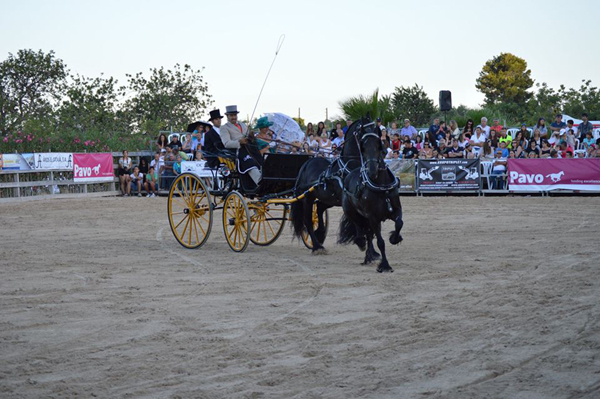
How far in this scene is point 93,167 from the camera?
26.3m

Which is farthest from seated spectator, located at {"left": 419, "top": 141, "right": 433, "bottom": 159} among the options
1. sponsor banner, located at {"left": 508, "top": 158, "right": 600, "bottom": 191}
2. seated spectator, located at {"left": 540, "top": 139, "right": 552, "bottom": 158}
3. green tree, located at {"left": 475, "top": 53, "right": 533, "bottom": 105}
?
green tree, located at {"left": 475, "top": 53, "right": 533, "bottom": 105}

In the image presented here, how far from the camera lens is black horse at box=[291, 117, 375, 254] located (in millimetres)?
10492

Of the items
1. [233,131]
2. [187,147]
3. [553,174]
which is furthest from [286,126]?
[187,147]

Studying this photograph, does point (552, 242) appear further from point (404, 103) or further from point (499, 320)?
point (404, 103)

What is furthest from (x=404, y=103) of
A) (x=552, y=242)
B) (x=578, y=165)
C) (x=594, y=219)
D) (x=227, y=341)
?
A: (x=227, y=341)

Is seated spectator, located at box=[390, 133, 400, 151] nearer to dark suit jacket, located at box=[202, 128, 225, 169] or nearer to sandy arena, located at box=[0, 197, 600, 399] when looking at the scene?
sandy arena, located at box=[0, 197, 600, 399]

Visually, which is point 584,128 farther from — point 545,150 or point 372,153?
point 372,153

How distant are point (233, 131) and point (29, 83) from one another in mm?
28366

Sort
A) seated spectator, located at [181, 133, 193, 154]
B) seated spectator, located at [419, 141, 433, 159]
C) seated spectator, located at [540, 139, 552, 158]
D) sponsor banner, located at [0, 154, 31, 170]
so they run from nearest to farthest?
seated spectator, located at [540, 139, 552, 158]
seated spectator, located at [419, 141, 433, 159]
sponsor banner, located at [0, 154, 31, 170]
seated spectator, located at [181, 133, 193, 154]

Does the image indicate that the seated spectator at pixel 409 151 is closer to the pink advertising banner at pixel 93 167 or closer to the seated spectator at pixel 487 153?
the seated spectator at pixel 487 153

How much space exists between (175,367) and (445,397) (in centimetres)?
181

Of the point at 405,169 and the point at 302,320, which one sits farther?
the point at 405,169

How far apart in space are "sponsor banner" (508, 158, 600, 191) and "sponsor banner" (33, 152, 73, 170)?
1377 cm

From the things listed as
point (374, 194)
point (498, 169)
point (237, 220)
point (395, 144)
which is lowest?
point (237, 220)
